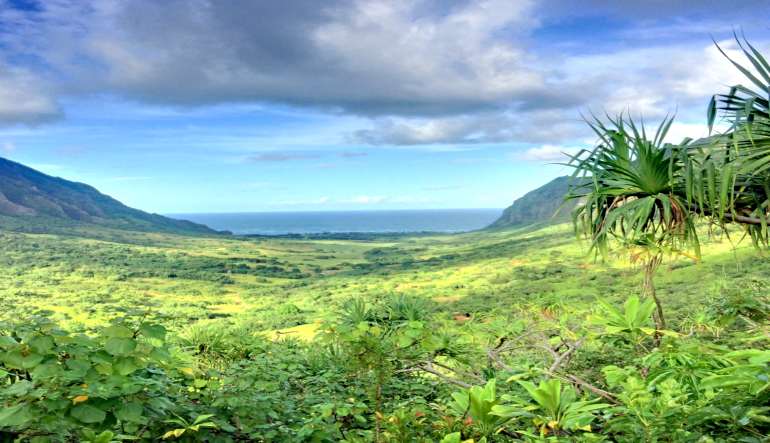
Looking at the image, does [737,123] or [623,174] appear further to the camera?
[623,174]

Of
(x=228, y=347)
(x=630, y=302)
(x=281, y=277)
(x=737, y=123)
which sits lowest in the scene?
(x=281, y=277)

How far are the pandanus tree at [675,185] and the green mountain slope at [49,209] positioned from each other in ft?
453

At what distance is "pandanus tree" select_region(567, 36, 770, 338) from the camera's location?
283 cm

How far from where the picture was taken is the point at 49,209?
150 meters

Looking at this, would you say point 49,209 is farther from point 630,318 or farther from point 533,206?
point 630,318

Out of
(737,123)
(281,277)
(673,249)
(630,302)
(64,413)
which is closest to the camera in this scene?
(64,413)

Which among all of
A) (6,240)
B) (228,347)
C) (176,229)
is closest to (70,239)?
(6,240)

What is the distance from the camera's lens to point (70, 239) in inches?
4252

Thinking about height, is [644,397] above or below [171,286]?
above

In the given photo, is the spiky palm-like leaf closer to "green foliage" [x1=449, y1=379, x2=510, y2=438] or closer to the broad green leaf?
"green foliage" [x1=449, y1=379, x2=510, y2=438]

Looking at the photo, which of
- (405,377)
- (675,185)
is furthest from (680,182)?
(405,377)

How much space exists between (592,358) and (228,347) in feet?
12.8

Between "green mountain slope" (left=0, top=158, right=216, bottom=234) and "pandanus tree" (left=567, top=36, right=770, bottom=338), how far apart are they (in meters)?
138

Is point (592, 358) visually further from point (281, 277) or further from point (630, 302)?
point (281, 277)
